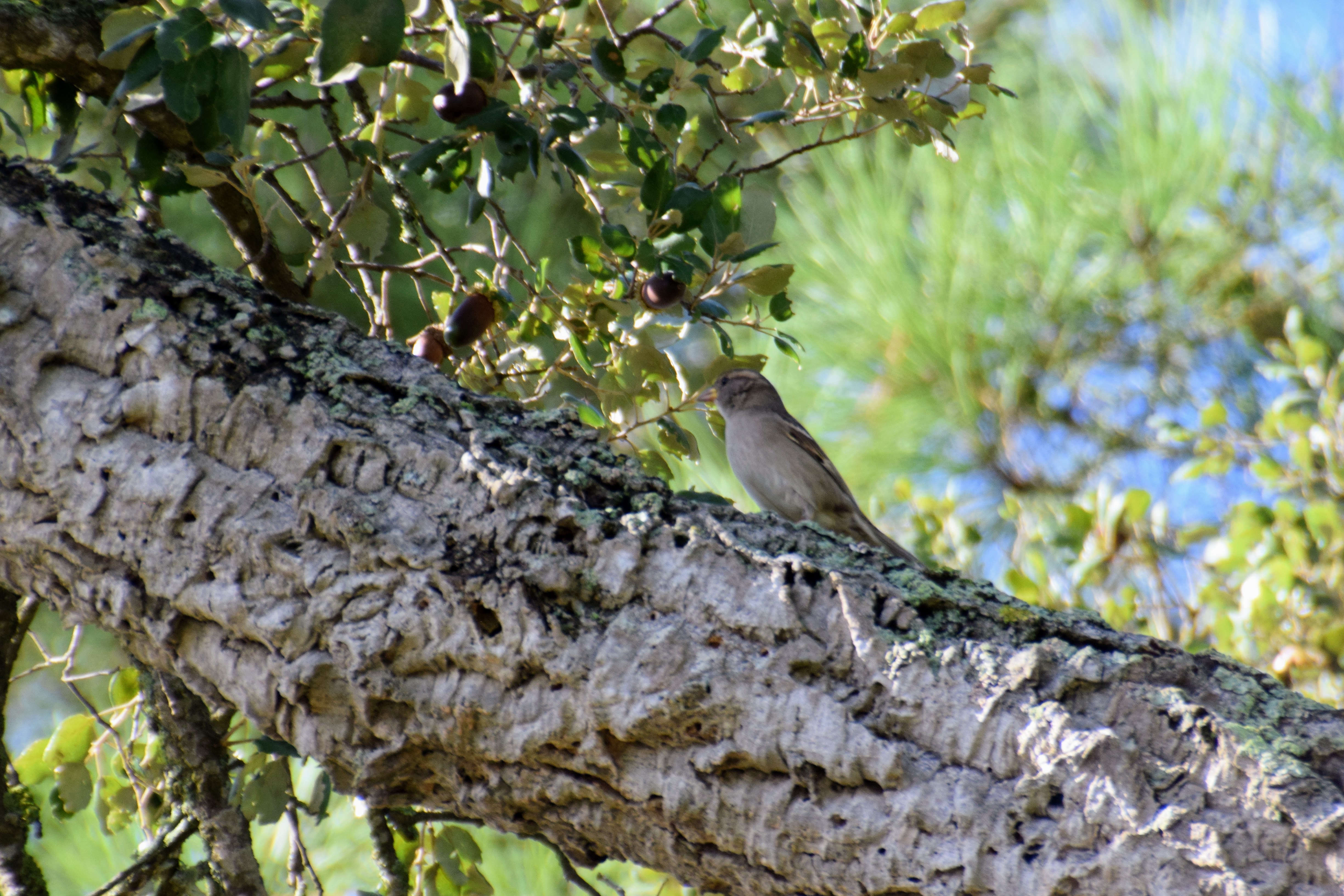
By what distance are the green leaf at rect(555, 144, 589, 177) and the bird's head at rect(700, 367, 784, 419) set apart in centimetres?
192

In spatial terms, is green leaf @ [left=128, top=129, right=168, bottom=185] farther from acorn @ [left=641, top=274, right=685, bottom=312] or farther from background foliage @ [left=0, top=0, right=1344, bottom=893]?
acorn @ [left=641, top=274, right=685, bottom=312]

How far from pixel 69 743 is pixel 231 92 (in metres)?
1.48

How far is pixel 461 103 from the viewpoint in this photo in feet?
6.42

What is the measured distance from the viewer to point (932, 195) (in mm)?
4508

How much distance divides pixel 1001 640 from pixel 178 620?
1101mm

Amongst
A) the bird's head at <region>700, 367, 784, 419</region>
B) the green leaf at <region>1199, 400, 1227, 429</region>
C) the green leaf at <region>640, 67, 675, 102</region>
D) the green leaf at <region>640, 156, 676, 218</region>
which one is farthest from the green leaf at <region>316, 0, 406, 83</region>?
the green leaf at <region>1199, 400, 1227, 429</region>

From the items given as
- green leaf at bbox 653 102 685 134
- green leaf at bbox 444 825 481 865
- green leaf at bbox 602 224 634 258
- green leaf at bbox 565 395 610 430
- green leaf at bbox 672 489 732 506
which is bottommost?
green leaf at bbox 444 825 481 865

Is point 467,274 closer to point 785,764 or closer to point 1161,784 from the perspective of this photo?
point 785,764

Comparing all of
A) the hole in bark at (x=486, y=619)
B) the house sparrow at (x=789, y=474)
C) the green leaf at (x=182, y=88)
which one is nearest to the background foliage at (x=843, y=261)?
the green leaf at (x=182, y=88)

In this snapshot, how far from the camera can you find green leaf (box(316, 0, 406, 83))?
5.11 feet

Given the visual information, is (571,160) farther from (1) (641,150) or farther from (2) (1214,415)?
(2) (1214,415)

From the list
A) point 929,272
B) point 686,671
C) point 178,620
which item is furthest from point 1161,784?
point 929,272

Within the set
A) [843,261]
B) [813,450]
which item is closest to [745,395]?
[813,450]

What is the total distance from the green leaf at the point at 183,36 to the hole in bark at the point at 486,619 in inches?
38.0
